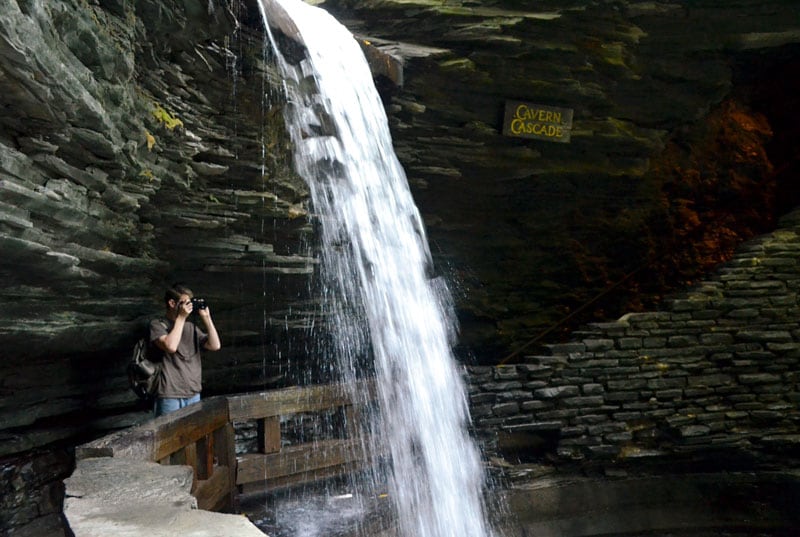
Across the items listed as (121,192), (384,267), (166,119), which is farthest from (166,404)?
(384,267)

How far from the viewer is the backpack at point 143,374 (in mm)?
4125

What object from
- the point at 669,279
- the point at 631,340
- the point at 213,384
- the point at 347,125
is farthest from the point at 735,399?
the point at 213,384

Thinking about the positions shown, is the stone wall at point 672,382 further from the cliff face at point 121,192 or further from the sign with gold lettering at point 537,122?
the cliff face at point 121,192

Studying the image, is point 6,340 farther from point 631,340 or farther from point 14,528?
point 631,340

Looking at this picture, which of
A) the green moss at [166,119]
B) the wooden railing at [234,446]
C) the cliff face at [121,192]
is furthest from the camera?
the green moss at [166,119]

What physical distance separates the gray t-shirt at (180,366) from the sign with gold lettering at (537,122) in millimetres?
4048

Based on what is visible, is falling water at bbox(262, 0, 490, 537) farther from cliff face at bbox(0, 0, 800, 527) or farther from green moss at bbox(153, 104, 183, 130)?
green moss at bbox(153, 104, 183, 130)

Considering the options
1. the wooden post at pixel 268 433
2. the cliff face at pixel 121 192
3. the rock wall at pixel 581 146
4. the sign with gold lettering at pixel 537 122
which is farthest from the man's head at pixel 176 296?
the sign with gold lettering at pixel 537 122

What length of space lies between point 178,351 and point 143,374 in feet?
0.93

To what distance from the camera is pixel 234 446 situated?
14.1 ft

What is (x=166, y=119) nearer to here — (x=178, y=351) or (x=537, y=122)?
(x=178, y=351)

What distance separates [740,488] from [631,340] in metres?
1.96

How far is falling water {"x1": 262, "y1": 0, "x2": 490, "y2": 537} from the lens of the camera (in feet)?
17.1

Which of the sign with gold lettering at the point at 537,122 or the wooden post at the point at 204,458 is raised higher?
the sign with gold lettering at the point at 537,122
